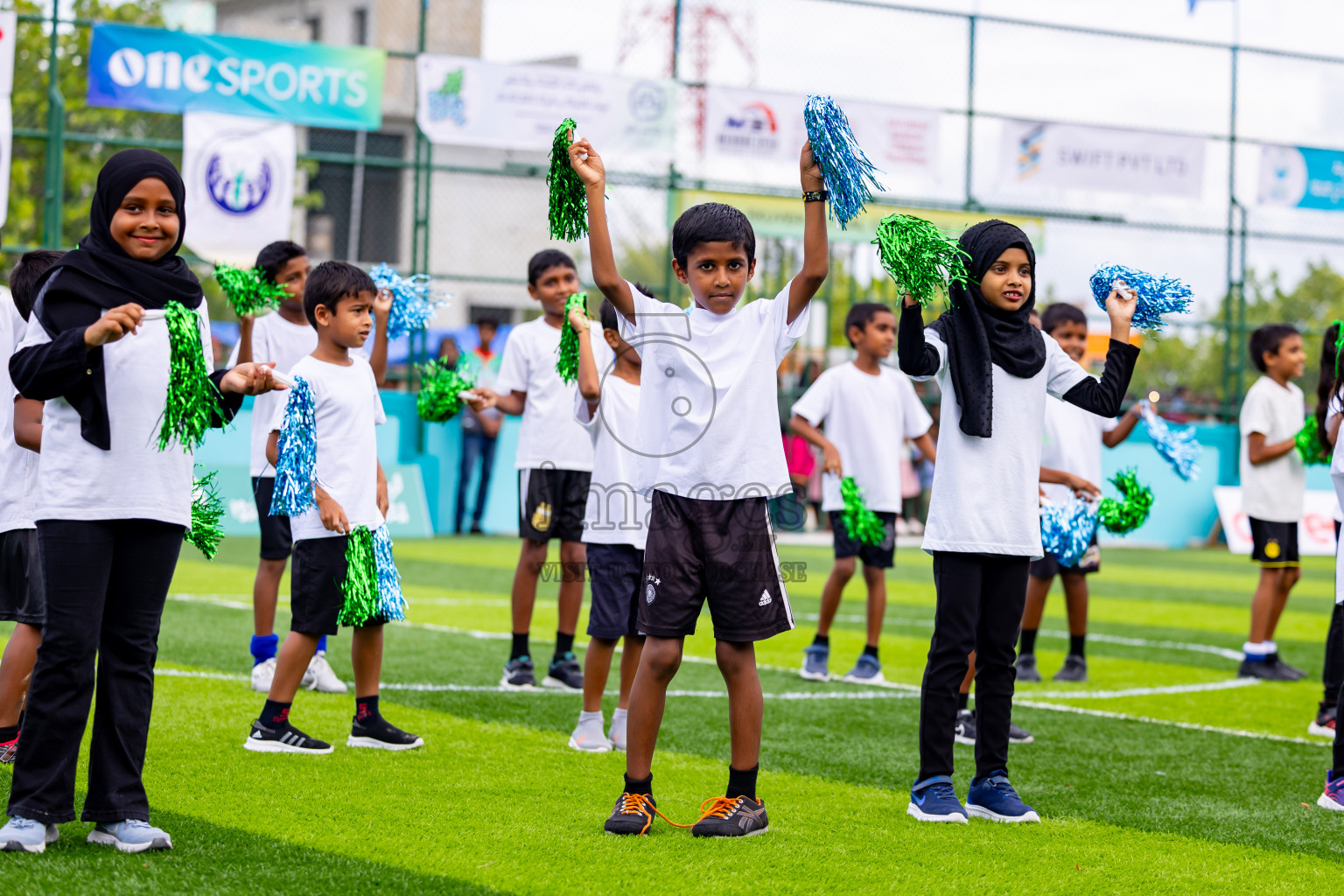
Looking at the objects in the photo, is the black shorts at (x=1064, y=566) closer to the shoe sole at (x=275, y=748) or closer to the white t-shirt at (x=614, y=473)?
the white t-shirt at (x=614, y=473)

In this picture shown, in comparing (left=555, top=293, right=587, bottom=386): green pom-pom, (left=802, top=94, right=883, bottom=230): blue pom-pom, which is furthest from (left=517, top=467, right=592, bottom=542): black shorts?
(left=802, top=94, right=883, bottom=230): blue pom-pom

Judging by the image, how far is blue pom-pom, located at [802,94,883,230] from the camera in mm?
4160

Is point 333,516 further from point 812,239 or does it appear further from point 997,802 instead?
point 997,802

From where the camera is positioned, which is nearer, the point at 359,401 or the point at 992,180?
the point at 359,401

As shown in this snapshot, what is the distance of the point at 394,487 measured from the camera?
15.7m

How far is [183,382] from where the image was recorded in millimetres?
3791

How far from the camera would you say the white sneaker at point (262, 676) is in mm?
6375

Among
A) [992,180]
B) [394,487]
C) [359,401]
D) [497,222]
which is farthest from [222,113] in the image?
[497,222]

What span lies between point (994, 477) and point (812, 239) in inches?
41.6

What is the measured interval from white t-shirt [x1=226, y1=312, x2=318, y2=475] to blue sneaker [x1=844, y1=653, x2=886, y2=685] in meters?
3.14

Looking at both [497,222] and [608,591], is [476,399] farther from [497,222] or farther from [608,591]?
[497,222]

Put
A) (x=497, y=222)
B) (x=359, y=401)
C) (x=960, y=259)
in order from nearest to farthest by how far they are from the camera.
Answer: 1. (x=960, y=259)
2. (x=359, y=401)
3. (x=497, y=222)

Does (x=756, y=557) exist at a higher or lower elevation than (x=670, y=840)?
higher

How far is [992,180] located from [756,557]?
1464cm
